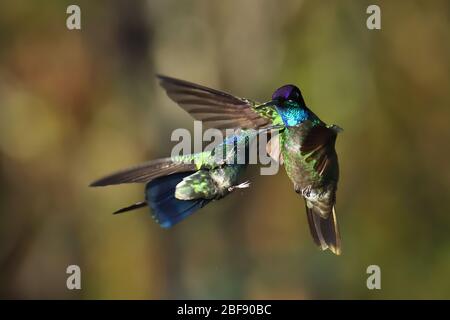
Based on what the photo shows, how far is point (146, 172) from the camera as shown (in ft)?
4.93

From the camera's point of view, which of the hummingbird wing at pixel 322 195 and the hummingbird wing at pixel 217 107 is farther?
the hummingbird wing at pixel 322 195

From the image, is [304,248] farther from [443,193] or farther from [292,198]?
[443,193]

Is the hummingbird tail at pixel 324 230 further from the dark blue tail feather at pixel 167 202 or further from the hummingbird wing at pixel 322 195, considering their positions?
the dark blue tail feather at pixel 167 202

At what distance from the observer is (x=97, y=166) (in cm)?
394

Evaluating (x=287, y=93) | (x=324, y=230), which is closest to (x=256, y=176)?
(x=324, y=230)

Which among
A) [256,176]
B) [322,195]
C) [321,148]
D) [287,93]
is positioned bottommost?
[256,176]

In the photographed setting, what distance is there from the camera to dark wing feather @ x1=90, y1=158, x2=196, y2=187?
130cm

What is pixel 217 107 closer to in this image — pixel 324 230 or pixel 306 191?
pixel 306 191

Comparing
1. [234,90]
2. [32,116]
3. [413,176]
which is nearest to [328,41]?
[234,90]

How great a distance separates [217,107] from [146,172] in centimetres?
23

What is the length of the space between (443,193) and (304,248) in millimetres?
807

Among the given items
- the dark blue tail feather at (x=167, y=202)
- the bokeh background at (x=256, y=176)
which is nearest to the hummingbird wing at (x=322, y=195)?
the dark blue tail feather at (x=167, y=202)

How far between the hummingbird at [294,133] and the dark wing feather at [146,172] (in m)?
0.13

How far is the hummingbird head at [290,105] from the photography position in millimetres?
1553
